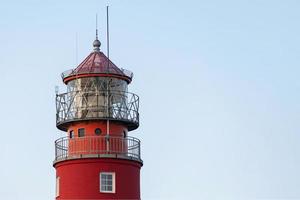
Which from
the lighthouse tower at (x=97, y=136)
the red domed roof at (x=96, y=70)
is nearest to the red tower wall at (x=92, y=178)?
the lighthouse tower at (x=97, y=136)

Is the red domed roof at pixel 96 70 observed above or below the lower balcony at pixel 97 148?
above

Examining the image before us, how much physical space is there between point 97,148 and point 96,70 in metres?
4.10

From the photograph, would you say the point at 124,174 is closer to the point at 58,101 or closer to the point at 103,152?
the point at 103,152

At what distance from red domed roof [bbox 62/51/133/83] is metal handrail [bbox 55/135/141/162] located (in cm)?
325

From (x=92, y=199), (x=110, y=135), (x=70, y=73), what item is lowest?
(x=92, y=199)

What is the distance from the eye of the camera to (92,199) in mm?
53906

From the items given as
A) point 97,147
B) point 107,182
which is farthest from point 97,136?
point 107,182

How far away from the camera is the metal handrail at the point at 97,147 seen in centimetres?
5459

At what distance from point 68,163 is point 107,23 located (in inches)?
309

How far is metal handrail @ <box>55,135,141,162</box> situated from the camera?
5459 centimetres

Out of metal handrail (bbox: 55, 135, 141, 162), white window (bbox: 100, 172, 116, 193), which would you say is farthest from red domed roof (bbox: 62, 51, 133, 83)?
white window (bbox: 100, 172, 116, 193)

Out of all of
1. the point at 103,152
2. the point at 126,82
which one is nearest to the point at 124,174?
the point at 103,152

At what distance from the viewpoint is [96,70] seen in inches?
2181

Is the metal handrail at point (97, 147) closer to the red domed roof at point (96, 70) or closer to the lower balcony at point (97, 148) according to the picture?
the lower balcony at point (97, 148)
